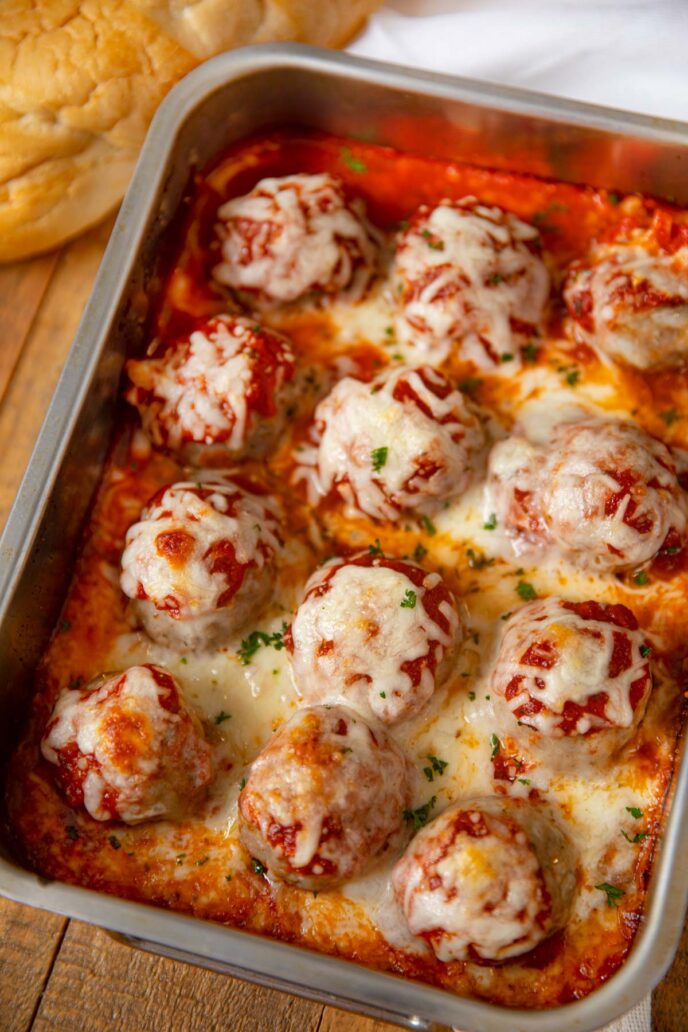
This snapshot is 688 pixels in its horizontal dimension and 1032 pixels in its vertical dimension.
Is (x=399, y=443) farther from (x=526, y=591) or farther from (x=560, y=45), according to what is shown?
(x=560, y=45)

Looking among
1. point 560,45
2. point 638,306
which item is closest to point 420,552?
point 638,306

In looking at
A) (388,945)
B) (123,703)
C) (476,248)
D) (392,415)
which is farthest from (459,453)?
(388,945)

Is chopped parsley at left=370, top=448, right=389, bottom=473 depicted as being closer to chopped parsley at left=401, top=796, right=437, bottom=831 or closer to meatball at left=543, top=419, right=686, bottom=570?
meatball at left=543, top=419, right=686, bottom=570

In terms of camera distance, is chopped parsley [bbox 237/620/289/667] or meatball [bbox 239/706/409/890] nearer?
meatball [bbox 239/706/409/890]

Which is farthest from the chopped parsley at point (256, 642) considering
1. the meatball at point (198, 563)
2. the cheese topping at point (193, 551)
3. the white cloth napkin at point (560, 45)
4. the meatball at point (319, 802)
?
the white cloth napkin at point (560, 45)

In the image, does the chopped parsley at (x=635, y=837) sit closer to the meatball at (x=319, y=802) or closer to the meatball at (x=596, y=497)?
the meatball at (x=319, y=802)

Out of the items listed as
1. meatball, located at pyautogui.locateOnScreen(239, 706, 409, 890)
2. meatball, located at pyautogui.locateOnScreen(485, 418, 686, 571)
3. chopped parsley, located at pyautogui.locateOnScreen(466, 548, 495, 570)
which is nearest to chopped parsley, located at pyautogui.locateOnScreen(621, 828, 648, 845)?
meatball, located at pyautogui.locateOnScreen(239, 706, 409, 890)
